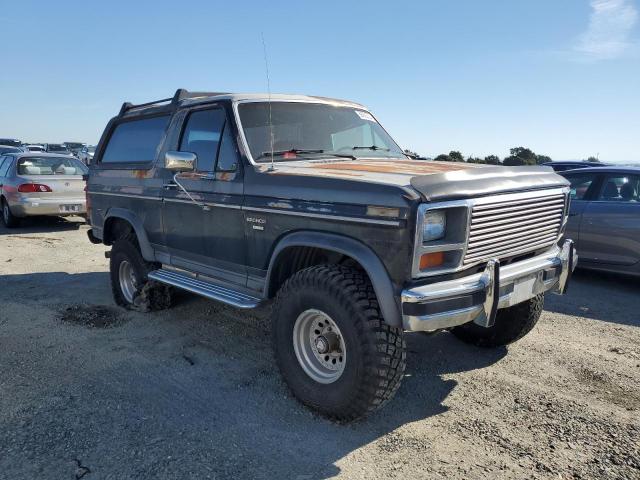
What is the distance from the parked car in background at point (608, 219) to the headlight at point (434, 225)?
4344 mm

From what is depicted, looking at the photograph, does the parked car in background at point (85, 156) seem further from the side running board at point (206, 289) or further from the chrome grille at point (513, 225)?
the chrome grille at point (513, 225)

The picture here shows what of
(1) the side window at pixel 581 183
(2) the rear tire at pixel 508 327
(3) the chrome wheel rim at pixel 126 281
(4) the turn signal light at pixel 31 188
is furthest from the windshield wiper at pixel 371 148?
(4) the turn signal light at pixel 31 188

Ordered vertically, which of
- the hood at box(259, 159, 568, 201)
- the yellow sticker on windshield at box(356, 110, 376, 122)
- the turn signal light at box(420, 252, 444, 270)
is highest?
the yellow sticker on windshield at box(356, 110, 376, 122)

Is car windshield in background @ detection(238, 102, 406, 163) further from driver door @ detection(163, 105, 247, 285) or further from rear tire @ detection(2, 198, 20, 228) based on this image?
rear tire @ detection(2, 198, 20, 228)

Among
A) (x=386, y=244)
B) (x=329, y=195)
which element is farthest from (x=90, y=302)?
(x=386, y=244)

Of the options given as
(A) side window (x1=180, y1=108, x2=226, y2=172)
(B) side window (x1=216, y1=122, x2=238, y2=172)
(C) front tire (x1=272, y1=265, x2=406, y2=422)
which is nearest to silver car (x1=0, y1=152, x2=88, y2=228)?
(A) side window (x1=180, y1=108, x2=226, y2=172)

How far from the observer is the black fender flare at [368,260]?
2.95 meters

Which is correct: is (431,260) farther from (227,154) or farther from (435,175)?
(227,154)

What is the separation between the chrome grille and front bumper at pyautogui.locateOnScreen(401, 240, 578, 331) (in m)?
0.12

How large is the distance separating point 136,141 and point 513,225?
13.2ft

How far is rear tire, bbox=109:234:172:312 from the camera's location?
544 cm

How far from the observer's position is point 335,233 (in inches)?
129

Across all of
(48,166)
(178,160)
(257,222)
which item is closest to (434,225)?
(257,222)

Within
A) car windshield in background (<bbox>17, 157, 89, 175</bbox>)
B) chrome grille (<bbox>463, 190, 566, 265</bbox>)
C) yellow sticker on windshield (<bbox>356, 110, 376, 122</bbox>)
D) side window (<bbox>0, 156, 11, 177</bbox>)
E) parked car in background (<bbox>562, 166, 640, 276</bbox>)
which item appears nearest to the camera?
chrome grille (<bbox>463, 190, 566, 265</bbox>)
